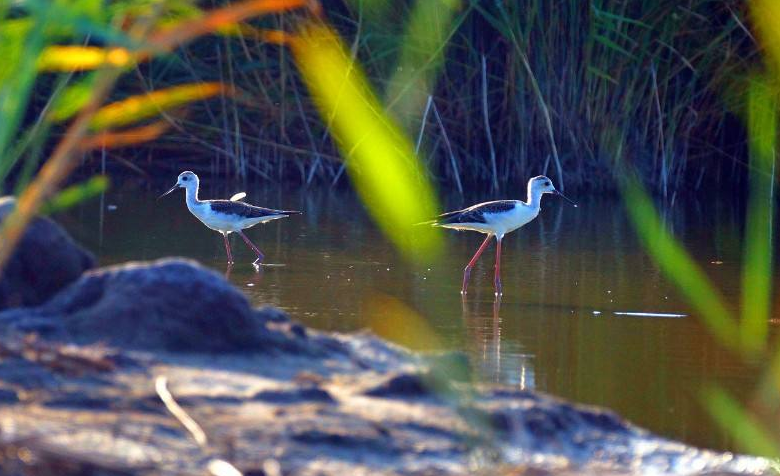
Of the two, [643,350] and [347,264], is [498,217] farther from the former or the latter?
[643,350]

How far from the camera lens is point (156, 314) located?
202 inches

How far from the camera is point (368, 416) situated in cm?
458

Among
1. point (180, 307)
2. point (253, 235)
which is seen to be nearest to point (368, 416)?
point (180, 307)

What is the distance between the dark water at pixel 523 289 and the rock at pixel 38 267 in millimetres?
1942

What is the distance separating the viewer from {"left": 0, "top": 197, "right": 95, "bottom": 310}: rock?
5.67 m

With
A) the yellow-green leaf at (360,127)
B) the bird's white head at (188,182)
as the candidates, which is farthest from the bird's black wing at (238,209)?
the yellow-green leaf at (360,127)

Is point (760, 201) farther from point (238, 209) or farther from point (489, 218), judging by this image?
point (238, 209)

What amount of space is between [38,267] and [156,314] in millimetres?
840

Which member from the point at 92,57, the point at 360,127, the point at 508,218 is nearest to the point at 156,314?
the point at 92,57

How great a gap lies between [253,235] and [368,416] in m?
8.90

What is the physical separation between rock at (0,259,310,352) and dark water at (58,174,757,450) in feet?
5.26

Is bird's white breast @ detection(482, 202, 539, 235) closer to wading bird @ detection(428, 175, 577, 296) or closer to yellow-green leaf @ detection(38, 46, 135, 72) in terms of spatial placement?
wading bird @ detection(428, 175, 577, 296)

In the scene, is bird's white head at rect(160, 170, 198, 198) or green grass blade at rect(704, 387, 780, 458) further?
bird's white head at rect(160, 170, 198, 198)

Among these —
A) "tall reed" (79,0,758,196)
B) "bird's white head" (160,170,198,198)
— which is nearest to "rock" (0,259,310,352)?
"bird's white head" (160,170,198,198)
